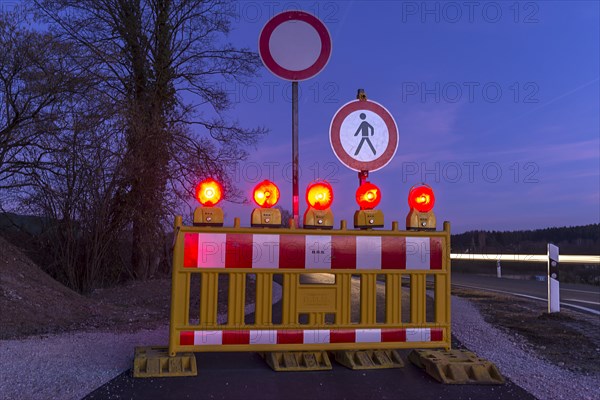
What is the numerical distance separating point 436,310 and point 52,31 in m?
13.6

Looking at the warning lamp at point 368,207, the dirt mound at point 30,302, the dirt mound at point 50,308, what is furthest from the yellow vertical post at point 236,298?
the dirt mound at point 30,302

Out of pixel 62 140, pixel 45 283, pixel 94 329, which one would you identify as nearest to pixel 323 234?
pixel 94 329

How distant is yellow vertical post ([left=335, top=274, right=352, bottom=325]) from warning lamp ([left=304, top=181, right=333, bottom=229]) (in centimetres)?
51

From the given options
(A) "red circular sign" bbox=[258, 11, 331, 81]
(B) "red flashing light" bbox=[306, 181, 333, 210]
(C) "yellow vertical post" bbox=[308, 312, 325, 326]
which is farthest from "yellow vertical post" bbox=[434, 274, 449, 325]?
(A) "red circular sign" bbox=[258, 11, 331, 81]

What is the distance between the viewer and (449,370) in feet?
15.9

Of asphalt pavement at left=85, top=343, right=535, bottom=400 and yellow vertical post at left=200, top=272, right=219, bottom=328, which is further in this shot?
yellow vertical post at left=200, top=272, right=219, bottom=328

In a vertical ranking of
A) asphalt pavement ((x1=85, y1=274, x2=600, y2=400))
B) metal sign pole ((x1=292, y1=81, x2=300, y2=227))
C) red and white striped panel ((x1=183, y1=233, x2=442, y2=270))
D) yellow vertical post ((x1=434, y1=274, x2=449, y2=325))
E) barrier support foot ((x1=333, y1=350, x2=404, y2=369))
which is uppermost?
metal sign pole ((x1=292, y1=81, x2=300, y2=227))

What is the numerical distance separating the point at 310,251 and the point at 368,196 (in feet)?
2.86

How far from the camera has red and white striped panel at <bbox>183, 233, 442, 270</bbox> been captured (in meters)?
5.02

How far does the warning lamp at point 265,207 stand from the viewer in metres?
5.18

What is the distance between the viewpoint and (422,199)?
556cm

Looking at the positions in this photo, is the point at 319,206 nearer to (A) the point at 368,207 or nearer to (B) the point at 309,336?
(A) the point at 368,207

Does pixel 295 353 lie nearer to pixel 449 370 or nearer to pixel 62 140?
pixel 449 370

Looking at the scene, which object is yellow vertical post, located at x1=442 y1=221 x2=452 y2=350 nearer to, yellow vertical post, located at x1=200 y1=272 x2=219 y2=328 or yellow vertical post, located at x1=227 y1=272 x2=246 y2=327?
yellow vertical post, located at x1=227 y1=272 x2=246 y2=327
